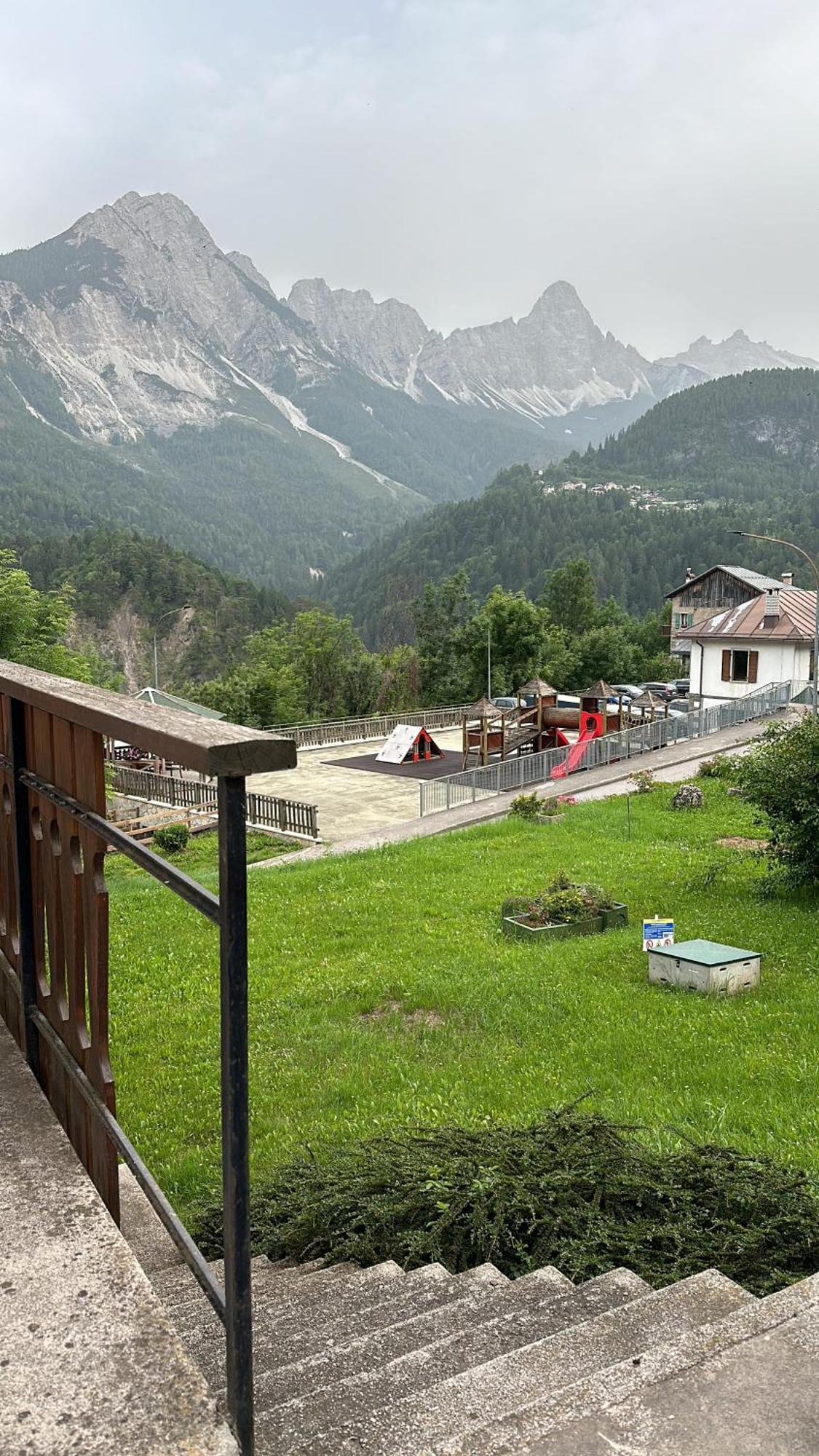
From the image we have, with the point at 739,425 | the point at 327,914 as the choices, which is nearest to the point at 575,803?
the point at 327,914

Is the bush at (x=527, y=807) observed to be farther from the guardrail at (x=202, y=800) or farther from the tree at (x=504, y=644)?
the tree at (x=504, y=644)

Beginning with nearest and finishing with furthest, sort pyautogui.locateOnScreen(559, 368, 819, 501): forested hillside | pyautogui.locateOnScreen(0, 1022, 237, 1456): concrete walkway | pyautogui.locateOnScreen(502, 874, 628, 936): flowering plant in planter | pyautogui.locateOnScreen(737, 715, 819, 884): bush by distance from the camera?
pyautogui.locateOnScreen(0, 1022, 237, 1456): concrete walkway < pyautogui.locateOnScreen(502, 874, 628, 936): flowering plant in planter < pyautogui.locateOnScreen(737, 715, 819, 884): bush < pyautogui.locateOnScreen(559, 368, 819, 501): forested hillside

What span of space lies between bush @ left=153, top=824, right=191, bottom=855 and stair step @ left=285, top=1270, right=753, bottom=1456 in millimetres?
19234

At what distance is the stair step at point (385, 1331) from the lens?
261 centimetres

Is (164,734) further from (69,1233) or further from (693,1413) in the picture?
(693,1413)

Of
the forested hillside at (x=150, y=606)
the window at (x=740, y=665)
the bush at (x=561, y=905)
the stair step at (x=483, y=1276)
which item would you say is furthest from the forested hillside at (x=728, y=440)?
the stair step at (x=483, y=1276)

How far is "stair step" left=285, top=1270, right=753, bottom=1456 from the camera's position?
6.96ft

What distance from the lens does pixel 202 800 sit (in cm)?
2697

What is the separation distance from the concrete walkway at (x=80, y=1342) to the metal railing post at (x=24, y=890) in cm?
56

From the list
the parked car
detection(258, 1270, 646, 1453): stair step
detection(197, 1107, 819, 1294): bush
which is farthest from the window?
detection(258, 1270, 646, 1453): stair step

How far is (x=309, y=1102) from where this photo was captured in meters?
6.82

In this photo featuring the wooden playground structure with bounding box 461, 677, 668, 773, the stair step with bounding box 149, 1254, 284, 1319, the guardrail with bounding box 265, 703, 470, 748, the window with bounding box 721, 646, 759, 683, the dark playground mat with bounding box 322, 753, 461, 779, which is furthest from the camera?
the window with bounding box 721, 646, 759, 683

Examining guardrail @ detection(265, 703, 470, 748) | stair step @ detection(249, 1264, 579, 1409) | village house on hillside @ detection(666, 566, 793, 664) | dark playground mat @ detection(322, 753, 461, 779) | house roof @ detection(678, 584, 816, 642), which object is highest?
village house on hillside @ detection(666, 566, 793, 664)

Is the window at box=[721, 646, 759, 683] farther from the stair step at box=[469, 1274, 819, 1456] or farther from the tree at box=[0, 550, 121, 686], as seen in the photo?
the stair step at box=[469, 1274, 819, 1456]
